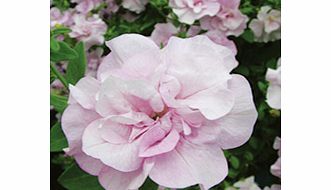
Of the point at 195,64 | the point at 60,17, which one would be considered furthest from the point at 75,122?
the point at 60,17

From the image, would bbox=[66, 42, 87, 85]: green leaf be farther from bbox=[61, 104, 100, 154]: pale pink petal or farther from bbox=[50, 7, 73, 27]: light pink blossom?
bbox=[50, 7, 73, 27]: light pink blossom

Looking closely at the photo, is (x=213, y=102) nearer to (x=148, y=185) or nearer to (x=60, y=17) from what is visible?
(x=148, y=185)

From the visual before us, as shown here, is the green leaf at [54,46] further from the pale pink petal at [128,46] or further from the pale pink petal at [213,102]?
the pale pink petal at [213,102]

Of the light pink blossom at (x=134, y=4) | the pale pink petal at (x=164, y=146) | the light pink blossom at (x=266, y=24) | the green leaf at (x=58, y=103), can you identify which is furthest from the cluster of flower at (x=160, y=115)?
the light pink blossom at (x=134, y=4)

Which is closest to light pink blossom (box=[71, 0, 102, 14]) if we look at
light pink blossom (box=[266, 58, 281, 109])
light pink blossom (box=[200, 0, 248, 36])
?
light pink blossom (box=[200, 0, 248, 36])

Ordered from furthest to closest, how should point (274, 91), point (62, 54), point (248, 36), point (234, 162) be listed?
point (248, 36) → point (234, 162) → point (274, 91) → point (62, 54)
